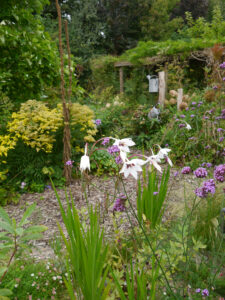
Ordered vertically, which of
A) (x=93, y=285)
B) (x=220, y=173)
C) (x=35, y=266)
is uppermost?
(x=220, y=173)

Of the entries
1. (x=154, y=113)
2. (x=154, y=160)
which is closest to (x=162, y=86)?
(x=154, y=113)

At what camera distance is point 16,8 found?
2.90 metres

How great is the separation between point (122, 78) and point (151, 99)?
243 centimetres

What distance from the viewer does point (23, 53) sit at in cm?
328

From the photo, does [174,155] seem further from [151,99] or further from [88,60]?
[88,60]

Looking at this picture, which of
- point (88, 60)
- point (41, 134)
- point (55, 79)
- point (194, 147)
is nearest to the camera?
point (41, 134)

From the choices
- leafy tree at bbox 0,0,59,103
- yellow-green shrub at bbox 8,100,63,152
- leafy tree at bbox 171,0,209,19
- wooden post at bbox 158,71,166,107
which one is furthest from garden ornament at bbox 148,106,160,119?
leafy tree at bbox 171,0,209,19

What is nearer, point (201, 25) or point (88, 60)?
point (201, 25)

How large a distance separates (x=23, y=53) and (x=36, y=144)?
115cm

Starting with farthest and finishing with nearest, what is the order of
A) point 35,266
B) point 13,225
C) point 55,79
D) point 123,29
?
1. point 123,29
2. point 55,79
3. point 35,266
4. point 13,225

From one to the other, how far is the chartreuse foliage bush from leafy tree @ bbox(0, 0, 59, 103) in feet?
0.95

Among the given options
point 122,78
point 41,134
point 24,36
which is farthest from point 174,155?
point 122,78

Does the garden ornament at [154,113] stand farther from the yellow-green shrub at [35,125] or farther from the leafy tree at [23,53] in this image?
the yellow-green shrub at [35,125]

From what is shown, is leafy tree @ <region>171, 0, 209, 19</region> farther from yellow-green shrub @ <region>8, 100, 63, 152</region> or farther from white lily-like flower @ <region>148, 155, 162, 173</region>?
white lily-like flower @ <region>148, 155, 162, 173</region>
